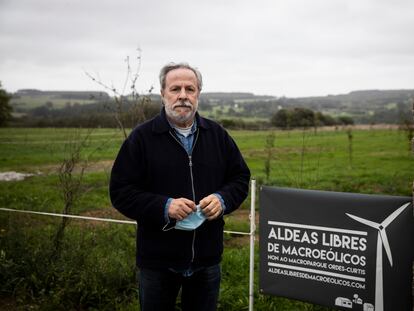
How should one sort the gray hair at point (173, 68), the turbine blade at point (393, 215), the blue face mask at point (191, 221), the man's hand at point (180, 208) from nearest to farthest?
the man's hand at point (180, 208)
the blue face mask at point (191, 221)
the gray hair at point (173, 68)
the turbine blade at point (393, 215)

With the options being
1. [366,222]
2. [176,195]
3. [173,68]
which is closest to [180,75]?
[173,68]

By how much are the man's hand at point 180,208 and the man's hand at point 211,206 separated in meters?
0.09

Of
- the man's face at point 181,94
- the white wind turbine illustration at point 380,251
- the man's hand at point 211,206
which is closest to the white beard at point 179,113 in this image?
the man's face at point 181,94

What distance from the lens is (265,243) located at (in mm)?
3500

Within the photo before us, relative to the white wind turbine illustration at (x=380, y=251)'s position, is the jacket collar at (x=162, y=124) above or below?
above

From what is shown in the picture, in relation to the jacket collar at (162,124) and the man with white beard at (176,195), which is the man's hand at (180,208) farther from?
the jacket collar at (162,124)

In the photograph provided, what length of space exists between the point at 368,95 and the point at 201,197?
552 feet

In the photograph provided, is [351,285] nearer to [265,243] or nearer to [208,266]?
[265,243]

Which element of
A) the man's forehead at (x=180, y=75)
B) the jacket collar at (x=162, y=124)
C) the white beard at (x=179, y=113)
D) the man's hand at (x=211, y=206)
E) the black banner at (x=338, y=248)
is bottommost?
the black banner at (x=338, y=248)

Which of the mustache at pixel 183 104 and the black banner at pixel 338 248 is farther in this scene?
the black banner at pixel 338 248

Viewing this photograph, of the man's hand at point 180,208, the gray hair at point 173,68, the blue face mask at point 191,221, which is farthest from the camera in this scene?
the gray hair at point 173,68

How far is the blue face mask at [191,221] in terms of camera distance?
2.38m

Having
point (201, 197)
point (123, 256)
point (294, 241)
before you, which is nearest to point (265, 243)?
point (294, 241)

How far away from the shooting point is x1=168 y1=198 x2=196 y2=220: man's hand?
227 centimetres
